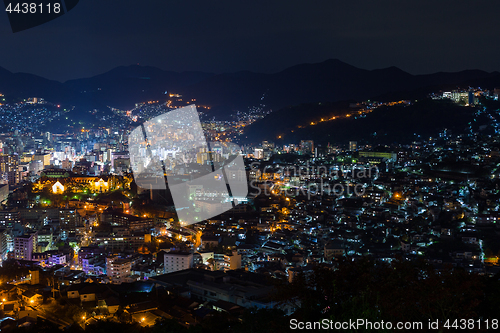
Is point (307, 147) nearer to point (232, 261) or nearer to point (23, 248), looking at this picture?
point (232, 261)

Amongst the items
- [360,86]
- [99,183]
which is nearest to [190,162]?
[99,183]

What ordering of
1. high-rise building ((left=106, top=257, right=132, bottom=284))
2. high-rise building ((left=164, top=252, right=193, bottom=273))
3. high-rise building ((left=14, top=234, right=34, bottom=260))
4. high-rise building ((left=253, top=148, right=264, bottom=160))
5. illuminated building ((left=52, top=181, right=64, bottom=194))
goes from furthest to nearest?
high-rise building ((left=253, top=148, right=264, bottom=160)) → illuminated building ((left=52, top=181, right=64, bottom=194)) → high-rise building ((left=14, top=234, right=34, bottom=260)) → high-rise building ((left=164, top=252, right=193, bottom=273)) → high-rise building ((left=106, top=257, right=132, bottom=284))

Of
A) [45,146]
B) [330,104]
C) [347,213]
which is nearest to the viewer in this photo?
[347,213]

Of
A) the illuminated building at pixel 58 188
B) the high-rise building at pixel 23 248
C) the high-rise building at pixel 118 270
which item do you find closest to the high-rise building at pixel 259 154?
the illuminated building at pixel 58 188

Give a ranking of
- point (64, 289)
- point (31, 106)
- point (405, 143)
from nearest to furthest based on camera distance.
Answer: point (64, 289) → point (405, 143) → point (31, 106)

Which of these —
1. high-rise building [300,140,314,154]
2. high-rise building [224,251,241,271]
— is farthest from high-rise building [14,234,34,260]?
high-rise building [300,140,314,154]

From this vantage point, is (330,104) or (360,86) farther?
(360,86)

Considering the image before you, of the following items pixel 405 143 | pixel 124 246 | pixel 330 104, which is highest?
pixel 330 104

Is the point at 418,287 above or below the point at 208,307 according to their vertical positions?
above

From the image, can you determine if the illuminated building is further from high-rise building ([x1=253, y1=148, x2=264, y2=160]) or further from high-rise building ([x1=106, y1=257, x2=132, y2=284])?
high-rise building ([x1=253, y1=148, x2=264, y2=160])

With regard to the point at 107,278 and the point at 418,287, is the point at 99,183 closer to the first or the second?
the point at 107,278

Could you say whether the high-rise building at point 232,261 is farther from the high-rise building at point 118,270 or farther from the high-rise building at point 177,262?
the high-rise building at point 118,270
